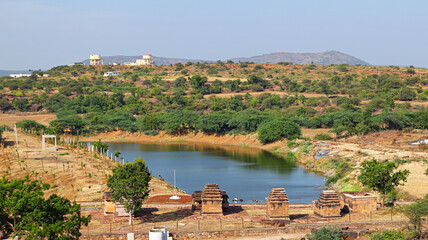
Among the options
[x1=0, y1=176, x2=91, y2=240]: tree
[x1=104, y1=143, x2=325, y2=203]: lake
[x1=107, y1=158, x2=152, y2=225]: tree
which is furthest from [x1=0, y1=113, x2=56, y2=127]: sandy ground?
[x1=0, y1=176, x2=91, y2=240]: tree

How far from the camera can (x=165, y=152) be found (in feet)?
212

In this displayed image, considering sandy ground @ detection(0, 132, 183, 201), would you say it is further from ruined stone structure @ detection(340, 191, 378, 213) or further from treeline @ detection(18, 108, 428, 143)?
treeline @ detection(18, 108, 428, 143)

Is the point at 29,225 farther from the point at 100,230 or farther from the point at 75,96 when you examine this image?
the point at 75,96

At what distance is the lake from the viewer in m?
39.8

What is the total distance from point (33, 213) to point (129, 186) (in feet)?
23.9

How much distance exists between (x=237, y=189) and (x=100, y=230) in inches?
729

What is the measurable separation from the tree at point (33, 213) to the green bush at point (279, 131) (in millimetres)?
48301

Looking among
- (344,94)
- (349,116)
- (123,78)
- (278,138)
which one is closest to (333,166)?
(278,138)

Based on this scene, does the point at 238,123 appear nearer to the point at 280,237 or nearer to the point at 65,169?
the point at 65,169

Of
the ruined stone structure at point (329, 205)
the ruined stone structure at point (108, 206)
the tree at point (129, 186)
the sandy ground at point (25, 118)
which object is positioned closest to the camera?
the tree at point (129, 186)

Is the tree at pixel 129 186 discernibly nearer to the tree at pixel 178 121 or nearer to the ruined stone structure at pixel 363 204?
the ruined stone structure at pixel 363 204

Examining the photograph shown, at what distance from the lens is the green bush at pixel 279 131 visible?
65250 mm

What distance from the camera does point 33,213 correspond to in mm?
17719

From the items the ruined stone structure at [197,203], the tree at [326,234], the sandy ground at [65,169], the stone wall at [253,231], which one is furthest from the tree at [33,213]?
the sandy ground at [65,169]
